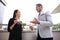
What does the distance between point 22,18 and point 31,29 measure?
1.50 ft

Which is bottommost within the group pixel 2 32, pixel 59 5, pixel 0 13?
pixel 2 32

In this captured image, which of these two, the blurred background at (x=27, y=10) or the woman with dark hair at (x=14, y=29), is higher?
the blurred background at (x=27, y=10)

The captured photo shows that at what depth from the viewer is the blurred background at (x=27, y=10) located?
3826mm

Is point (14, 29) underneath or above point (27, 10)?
underneath

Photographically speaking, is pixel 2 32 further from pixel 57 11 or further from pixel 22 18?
pixel 57 11

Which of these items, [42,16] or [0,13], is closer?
[42,16]

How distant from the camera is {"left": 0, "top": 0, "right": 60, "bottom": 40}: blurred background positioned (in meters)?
3.83

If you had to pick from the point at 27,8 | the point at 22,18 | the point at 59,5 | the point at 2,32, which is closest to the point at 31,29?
the point at 22,18

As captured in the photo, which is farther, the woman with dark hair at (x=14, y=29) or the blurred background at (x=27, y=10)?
the blurred background at (x=27, y=10)

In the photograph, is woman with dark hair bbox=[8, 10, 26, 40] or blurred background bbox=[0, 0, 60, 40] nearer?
woman with dark hair bbox=[8, 10, 26, 40]

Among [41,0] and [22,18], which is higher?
[41,0]

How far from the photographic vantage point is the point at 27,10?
153 inches

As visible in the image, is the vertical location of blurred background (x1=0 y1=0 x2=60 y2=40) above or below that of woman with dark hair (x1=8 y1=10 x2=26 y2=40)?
above

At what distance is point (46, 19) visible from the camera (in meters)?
2.86
